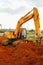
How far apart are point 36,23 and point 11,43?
456 cm

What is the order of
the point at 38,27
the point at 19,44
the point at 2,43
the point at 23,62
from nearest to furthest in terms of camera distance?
the point at 23,62 < the point at 38,27 < the point at 19,44 < the point at 2,43

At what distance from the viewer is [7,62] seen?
50.9 ft

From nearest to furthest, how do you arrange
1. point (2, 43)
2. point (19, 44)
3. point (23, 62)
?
point (23, 62), point (19, 44), point (2, 43)

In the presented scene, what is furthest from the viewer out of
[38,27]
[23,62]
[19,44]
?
[19,44]

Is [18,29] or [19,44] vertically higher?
[18,29]

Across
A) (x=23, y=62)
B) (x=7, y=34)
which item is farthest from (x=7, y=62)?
(x=7, y=34)

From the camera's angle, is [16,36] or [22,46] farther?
[16,36]

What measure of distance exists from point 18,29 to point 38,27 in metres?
4.29

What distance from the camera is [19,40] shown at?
83.0 feet

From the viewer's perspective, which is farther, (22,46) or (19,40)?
(19,40)

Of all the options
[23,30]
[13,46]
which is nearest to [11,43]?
[13,46]

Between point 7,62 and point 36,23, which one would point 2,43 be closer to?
point 36,23

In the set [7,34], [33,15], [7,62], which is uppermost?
[33,15]

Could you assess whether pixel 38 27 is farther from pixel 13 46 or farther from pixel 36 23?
pixel 13 46
